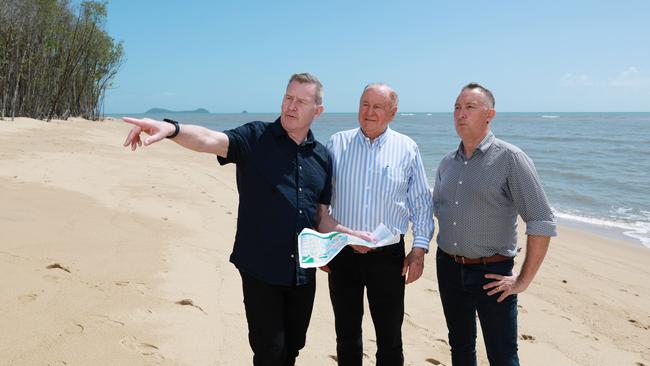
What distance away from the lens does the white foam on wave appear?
10.1 metres

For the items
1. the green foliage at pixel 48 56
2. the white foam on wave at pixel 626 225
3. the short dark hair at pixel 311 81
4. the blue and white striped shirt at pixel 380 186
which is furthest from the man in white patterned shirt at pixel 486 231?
the green foliage at pixel 48 56

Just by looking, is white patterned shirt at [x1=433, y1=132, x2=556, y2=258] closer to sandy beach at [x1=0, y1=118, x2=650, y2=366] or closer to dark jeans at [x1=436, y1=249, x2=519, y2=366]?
dark jeans at [x1=436, y1=249, x2=519, y2=366]

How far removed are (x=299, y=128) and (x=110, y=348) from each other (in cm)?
195

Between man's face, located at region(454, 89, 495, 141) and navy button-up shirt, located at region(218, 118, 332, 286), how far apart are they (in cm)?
105

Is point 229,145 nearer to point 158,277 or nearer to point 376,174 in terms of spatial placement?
point 376,174

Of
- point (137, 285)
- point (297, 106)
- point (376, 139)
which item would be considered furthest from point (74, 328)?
point (376, 139)

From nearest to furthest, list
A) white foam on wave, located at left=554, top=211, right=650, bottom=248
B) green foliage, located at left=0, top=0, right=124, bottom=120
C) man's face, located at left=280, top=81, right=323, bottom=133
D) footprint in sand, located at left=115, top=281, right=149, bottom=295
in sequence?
man's face, located at left=280, top=81, right=323, bottom=133, footprint in sand, located at left=115, top=281, right=149, bottom=295, white foam on wave, located at left=554, top=211, right=650, bottom=248, green foliage, located at left=0, top=0, right=124, bottom=120

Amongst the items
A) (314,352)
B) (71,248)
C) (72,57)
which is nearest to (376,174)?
(314,352)

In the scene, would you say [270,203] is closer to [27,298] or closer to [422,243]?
[422,243]

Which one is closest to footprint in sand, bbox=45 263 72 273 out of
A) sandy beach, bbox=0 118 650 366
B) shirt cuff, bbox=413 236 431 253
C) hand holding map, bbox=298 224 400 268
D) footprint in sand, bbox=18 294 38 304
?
sandy beach, bbox=0 118 650 366

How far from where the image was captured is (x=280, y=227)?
2.57 metres

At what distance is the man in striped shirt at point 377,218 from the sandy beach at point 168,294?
2.32 feet

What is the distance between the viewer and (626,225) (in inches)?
Answer: 438

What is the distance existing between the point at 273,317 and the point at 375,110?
1461 millimetres
